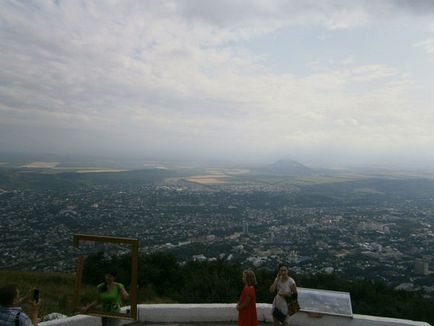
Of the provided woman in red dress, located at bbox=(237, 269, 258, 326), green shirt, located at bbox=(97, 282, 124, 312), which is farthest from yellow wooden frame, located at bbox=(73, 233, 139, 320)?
woman in red dress, located at bbox=(237, 269, 258, 326)

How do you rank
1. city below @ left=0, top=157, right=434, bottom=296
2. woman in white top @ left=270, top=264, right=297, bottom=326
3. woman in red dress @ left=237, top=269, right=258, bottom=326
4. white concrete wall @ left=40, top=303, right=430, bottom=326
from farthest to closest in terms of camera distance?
city below @ left=0, top=157, right=434, bottom=296 < white concrete wall @ left=40, top=303, right=430, bottom=326 < woman in white top @ left=270, top=264, right=297, bottom=326 < woman in red dress @ left=237, top=269, right=258, bottom=326

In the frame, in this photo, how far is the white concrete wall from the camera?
22.3 ft

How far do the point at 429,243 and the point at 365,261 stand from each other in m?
9.54

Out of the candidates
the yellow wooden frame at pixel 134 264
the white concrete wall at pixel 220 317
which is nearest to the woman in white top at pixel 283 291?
the white concrete wall at pixel 220 317

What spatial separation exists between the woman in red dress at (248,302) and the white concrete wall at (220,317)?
5.09 ft

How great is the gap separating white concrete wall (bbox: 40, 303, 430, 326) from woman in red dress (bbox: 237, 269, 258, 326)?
1551mm

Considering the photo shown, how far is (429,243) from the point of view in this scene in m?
31.4

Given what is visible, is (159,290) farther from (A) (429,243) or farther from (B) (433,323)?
(A) (429,243)

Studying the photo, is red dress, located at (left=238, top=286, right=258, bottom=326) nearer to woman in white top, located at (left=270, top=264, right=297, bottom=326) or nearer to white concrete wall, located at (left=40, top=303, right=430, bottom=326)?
woman in white top, located at (left=270, top=264, right=297, bottom=326)

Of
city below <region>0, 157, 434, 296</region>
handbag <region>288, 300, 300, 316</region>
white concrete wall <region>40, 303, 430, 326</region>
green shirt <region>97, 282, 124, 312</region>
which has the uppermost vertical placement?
green shirt <region>97, 282, 124, 312</region>

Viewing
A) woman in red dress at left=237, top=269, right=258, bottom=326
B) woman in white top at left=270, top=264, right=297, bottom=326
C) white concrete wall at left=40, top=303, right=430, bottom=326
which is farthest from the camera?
white concrete wall at left=40, top=303, right=430, bottom=326

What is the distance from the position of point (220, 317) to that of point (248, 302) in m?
1.83

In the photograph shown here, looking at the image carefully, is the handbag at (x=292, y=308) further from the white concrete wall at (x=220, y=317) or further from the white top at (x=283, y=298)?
the white concrete wall at (x=220, y=317)

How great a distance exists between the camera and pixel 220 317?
7.16 m
